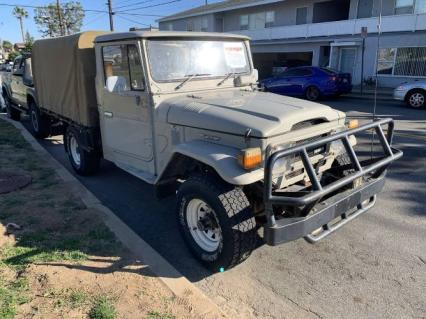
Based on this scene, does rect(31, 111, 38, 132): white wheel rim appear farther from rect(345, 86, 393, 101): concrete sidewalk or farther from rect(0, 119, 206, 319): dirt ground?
rect(345, 86, 393, 101): concrete sidewalk

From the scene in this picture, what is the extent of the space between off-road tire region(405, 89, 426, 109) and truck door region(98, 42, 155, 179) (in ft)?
38.1

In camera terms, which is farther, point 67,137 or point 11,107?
point 11,107

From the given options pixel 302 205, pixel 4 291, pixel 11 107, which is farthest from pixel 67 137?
pixel 11 107

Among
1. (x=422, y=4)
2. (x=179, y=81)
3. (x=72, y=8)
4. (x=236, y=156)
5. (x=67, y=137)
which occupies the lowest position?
(x=67, y=137)

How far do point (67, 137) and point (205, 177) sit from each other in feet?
13.4

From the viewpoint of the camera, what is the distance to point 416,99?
1298 cm

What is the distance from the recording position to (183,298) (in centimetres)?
302

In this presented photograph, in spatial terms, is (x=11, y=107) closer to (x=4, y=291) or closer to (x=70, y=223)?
(x=70, y=223)

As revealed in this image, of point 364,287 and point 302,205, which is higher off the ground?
point 302,205

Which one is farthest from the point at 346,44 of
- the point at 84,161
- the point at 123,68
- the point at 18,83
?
the point at 123,68

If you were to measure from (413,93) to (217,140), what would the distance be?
1203 cm

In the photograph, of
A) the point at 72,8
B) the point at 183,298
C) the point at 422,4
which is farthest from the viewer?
the point at 72,8

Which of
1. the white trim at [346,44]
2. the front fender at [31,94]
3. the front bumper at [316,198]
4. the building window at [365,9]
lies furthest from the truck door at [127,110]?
the building window at [365,9]

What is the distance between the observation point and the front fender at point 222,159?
299 cm
